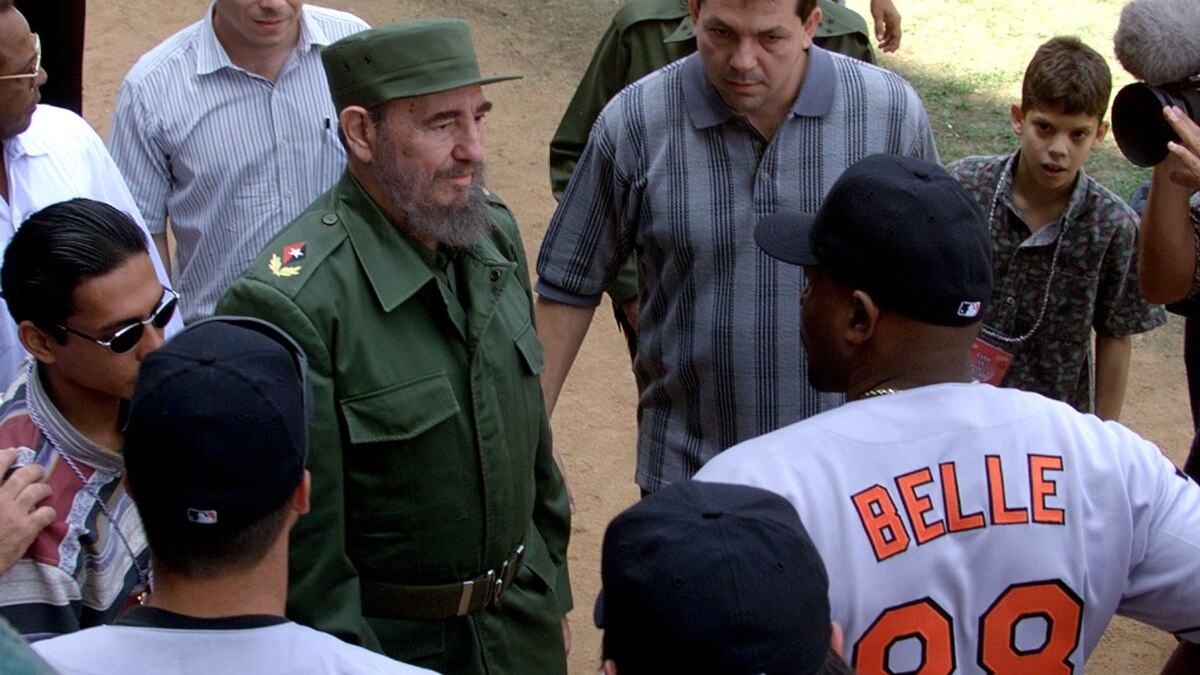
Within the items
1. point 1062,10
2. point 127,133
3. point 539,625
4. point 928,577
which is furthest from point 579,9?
point 928,577

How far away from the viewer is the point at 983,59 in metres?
9.38

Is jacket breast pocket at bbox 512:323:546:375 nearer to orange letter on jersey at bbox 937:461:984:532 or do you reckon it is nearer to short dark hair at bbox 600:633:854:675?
orange letter on jersey at bbox 937:461:984:532

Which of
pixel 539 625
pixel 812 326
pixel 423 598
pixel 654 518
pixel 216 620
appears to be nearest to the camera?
pixel 654 518

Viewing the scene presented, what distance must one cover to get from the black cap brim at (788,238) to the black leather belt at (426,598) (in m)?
0.92

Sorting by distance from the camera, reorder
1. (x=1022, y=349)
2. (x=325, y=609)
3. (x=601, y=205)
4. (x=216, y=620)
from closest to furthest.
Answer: (x=216, y=620)
(x=325, y=609)
(x=601, y=205)
(x=1022, y=349)

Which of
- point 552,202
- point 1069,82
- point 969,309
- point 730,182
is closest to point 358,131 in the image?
point 730,182

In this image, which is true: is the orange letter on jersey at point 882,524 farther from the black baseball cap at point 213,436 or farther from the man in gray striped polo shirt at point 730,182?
the man in gray striped polo shirt at point 730,182

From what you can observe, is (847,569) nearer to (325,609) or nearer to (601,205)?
(325,609)

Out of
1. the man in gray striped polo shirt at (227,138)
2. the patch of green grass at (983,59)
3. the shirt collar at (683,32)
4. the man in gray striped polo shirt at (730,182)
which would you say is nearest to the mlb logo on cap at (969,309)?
the man in gray striped polo shirt at (730,182)

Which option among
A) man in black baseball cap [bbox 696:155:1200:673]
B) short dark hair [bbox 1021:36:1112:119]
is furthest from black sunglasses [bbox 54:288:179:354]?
short dark hair [bbox 1021:36:1112:119]

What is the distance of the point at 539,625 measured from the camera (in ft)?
10.4

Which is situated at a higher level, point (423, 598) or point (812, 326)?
point (812, 326)

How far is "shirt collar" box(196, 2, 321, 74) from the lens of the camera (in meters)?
3.95

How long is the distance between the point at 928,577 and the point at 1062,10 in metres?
8.74
